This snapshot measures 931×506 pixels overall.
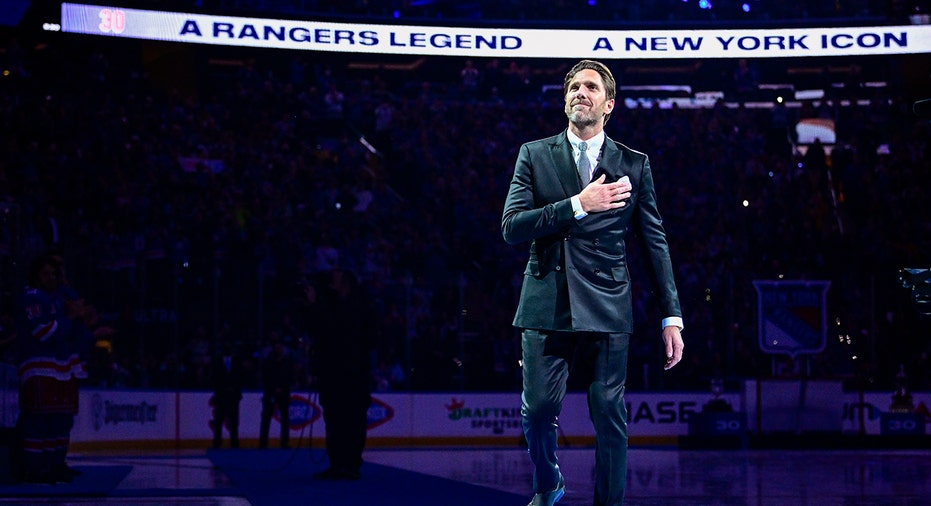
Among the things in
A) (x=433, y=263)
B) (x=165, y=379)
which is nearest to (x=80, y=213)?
(x=165, y=379)

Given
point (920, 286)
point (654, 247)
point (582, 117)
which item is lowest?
point (920, 286)

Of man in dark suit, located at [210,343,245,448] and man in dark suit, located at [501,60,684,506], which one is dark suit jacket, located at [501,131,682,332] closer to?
man in dark suit, located at [501,60,684,506]

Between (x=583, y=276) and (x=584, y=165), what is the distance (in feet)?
1.66

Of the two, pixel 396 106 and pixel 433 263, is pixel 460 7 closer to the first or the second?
pixel 396 106

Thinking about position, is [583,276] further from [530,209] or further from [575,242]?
[530,209]

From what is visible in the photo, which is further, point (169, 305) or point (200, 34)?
point (200, 34)

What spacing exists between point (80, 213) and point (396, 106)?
25.9 ft

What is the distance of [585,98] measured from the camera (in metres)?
5.12

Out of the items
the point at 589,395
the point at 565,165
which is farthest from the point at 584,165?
the point at 589,395

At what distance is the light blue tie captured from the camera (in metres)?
5.18

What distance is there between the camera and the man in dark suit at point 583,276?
5.00 metres

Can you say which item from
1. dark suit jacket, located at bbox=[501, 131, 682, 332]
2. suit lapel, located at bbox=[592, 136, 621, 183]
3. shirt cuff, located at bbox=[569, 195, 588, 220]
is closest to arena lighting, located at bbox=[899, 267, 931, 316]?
dark suit jacket, located at bbox=[501, 131, 682, 332]

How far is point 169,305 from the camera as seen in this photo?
1762 cm

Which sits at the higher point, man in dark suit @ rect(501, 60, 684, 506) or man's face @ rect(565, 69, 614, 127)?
man's face @ rect(565, 69, 614, 127)
